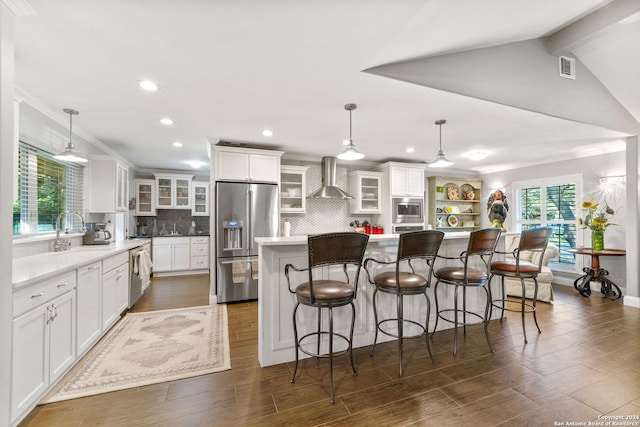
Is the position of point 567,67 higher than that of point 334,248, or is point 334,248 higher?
point 567,67

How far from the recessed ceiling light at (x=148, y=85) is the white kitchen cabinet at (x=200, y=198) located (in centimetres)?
440

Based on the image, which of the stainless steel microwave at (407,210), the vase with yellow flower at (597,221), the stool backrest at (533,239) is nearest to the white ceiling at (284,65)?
the vase with yellow flower at (597,221)

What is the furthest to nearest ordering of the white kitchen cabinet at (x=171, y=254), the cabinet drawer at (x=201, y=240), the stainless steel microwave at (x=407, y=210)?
the cabinet drawer at (x=201, y=240), the white kitchen cabinet at (x=171, y=254), the stainless steel microwave at (x=407, y=210)

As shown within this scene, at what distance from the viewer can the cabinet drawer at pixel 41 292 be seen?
1.60m

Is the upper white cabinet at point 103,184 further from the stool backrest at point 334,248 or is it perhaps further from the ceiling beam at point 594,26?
the ceiling beam at point 594,26

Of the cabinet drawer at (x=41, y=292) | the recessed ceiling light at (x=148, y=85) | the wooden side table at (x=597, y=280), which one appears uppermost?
the recessed ceiling light at (x=148, y=85)

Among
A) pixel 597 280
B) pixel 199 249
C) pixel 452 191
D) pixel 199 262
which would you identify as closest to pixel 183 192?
pixel 199 249

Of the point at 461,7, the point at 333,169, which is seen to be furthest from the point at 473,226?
the point at 461,7

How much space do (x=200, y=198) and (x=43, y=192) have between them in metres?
3.71

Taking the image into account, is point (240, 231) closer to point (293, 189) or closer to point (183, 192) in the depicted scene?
point (293, 189)

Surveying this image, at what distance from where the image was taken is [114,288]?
3.11 metres

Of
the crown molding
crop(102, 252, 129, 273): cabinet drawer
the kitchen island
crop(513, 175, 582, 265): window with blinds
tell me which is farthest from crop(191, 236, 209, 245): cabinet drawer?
crop(513, 175, 582, 265): window with blinds

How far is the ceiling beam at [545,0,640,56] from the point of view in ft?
7.92

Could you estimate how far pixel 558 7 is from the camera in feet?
7.70
